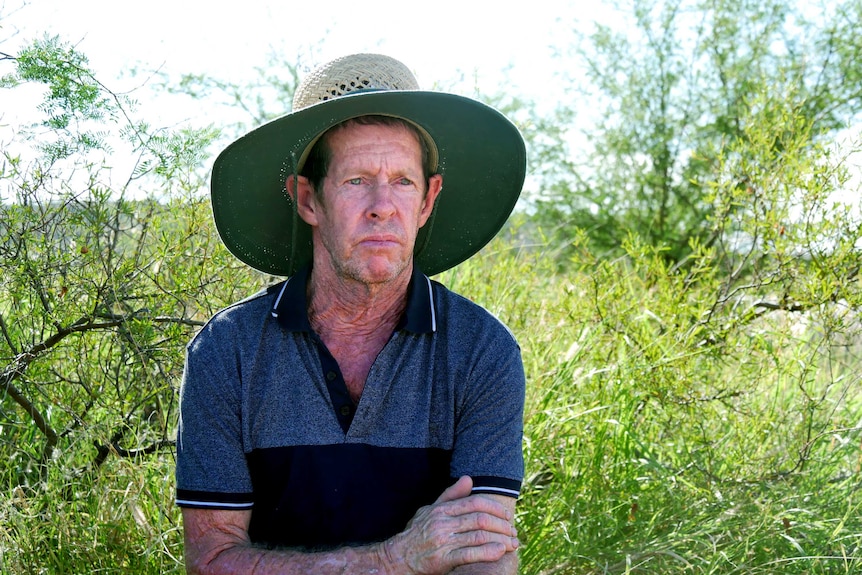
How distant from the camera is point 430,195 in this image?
2.93 metres

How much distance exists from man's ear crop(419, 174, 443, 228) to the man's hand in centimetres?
89

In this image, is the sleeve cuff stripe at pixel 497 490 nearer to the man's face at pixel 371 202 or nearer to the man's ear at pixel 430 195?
the man's face at pixel 371 202

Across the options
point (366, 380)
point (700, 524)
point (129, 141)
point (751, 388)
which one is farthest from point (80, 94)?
point (751, 388)

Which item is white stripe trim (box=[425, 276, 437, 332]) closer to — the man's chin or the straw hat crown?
the man's chin

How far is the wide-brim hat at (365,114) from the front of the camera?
2.67m

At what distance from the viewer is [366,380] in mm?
2625

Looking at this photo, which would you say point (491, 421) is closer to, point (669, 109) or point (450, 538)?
point (450, 538)

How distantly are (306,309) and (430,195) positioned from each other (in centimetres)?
54

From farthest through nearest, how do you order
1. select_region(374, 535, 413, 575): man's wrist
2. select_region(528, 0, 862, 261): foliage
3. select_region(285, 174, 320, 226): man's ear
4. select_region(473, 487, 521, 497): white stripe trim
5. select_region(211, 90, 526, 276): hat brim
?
1. select_region(528, 0, 862, 261): foliage
2. select_region(285, 174, 320, 226): man's ear
3. select_region(211, 90, 526, 276): hat brim
4. select_region(473, 487, 521, 497): white stripe trim
5. select_region(374, 535, 413, 575): man's wrist

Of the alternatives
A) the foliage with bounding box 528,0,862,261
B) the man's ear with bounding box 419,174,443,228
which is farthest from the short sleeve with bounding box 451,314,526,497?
the foliage with bounding box 528,0,862,261

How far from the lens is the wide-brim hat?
2.67 m

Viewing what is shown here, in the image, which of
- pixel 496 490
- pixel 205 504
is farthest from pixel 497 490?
pixel 205 504

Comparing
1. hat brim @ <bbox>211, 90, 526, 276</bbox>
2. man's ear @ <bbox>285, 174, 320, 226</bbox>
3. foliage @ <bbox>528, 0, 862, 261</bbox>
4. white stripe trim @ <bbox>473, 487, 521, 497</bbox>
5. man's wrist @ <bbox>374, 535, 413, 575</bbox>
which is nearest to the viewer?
man's wrist @ <bbox>374, 535, 413, 575</bbox>

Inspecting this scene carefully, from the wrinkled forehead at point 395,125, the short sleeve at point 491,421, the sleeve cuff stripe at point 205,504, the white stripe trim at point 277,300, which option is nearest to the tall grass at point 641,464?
the sleeve cuff stripe at point 205,504
